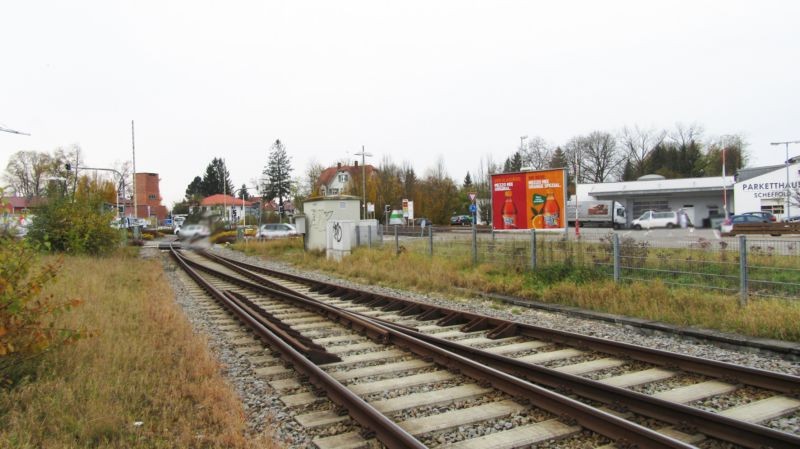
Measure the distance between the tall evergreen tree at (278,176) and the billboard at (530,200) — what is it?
84541mm

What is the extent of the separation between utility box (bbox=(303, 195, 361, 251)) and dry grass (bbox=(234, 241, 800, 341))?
6.54 meters

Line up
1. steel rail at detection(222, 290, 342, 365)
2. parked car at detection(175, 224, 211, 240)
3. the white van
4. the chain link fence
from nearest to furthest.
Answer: steel rail at detection(222, 290, 342, 365) < the chain link fence < parked car at detection(175, 224, 211, 240) < the white van

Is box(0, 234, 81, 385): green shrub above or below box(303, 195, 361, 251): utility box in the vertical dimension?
below

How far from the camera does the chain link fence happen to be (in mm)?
8820

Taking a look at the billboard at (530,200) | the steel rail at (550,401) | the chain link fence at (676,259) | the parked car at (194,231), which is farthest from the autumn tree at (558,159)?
the steel rail at (550,401)

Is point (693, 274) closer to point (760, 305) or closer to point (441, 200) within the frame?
point (760, 305)

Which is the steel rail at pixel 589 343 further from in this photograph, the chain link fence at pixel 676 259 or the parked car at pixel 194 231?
the parked car at pixel 194 231

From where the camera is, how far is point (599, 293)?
10.2 metres

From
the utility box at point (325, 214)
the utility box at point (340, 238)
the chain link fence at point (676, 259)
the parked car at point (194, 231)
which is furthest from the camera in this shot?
the parked car at point (194, 231)

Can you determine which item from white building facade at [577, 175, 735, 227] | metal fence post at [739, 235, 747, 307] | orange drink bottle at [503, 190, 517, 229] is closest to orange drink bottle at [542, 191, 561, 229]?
orange drink bottle at [503, 190, 517, 229]

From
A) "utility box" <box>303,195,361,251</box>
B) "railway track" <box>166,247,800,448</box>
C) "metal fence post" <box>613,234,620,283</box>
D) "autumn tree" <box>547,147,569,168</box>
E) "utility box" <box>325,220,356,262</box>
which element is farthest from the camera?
"autumn tree" <box>547,147,569,168</box>

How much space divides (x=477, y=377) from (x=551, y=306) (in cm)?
517

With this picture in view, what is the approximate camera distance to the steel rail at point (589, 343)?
209 inches

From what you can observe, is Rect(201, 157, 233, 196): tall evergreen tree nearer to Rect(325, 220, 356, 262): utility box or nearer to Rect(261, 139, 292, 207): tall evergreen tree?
Rect(261, 139, 292, 207): tall evergreen tree
